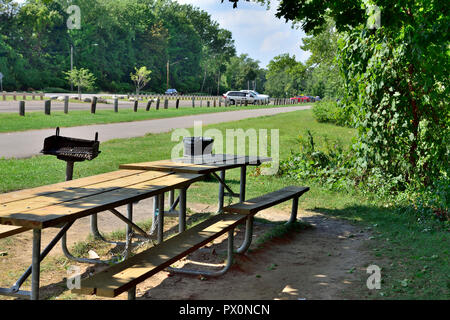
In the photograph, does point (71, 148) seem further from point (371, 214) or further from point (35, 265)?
point (371, 214)

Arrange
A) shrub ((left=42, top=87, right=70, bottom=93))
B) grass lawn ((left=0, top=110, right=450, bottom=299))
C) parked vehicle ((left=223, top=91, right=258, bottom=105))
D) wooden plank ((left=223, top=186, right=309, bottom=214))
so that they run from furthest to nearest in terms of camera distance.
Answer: shrub ((left=42, top=87, right=70, bottom=93)), parked vehicle ((left=223, top=91, right=258, bottom=105)), wooden plank ((left=223, top=186, right=309, bottom=214)), grass lawn ((left=0, top=110, right=450, bottom=299))

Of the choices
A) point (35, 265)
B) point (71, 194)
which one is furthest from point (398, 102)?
point (35, 265)

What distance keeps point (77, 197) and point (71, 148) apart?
5.57 ft

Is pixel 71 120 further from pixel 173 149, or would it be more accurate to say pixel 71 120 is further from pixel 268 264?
pixel 268 264

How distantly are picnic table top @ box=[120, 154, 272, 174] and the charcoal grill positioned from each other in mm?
396

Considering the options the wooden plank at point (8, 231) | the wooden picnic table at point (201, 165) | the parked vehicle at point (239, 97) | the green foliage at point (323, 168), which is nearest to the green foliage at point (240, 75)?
the parked vehicle at point (239, 97)

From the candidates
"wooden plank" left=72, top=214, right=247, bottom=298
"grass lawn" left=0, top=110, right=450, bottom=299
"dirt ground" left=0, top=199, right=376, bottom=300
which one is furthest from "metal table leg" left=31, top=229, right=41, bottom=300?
"grass lawn" left=0, top=110, right=450, bottom=299

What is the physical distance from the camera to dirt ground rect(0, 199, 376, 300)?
4168 millimetres

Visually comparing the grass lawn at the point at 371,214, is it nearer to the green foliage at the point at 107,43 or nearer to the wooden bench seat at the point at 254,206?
the wooden bench seat at the point at 254,206

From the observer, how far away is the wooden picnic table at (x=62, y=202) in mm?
3188

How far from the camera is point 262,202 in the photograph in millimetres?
5703

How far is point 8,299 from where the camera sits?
13.0ft

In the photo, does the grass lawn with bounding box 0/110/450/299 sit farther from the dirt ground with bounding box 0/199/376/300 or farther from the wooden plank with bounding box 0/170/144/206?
the wooden plank with bounding box 0/170/144/206

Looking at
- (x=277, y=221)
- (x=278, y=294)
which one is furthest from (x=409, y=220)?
(x=278, y=294)
